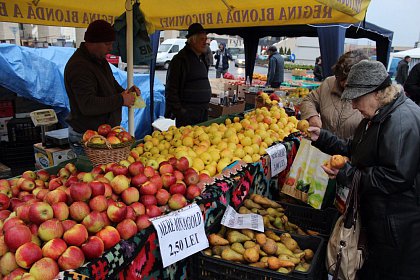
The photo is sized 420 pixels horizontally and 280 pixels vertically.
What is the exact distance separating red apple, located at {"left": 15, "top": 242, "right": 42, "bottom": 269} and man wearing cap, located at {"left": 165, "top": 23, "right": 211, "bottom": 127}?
3.12m

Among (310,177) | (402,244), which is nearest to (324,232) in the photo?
(310,177)

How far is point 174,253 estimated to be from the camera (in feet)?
5.98

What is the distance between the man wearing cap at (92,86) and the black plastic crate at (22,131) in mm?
2567

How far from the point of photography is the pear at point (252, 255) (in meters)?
2.04

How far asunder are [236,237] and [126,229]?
84cm

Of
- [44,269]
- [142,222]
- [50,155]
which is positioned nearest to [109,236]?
[142,222]

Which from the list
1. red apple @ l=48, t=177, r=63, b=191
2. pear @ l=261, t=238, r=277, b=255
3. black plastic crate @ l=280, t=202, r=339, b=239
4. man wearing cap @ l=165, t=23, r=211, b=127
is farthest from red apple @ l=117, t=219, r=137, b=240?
man wearing cap @ l=165, t=23, r=211, b=127

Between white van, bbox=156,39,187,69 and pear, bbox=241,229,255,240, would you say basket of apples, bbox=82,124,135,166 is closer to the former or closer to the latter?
pear, bbox=241,229,255,240

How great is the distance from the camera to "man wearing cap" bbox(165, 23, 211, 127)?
14.1 feet

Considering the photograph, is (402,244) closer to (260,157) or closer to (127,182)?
(260,157)

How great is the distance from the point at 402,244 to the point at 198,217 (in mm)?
1222

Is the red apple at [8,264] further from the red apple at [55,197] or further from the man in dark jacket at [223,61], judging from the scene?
the man in dark jacket at [223,61]

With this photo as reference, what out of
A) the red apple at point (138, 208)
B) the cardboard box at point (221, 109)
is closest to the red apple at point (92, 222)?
the red apple at point (138, 208)

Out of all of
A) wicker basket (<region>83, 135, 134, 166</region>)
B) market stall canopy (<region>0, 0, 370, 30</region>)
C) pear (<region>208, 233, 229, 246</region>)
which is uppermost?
market stall canopy (<region>0, 0, 370, 30</region>)
